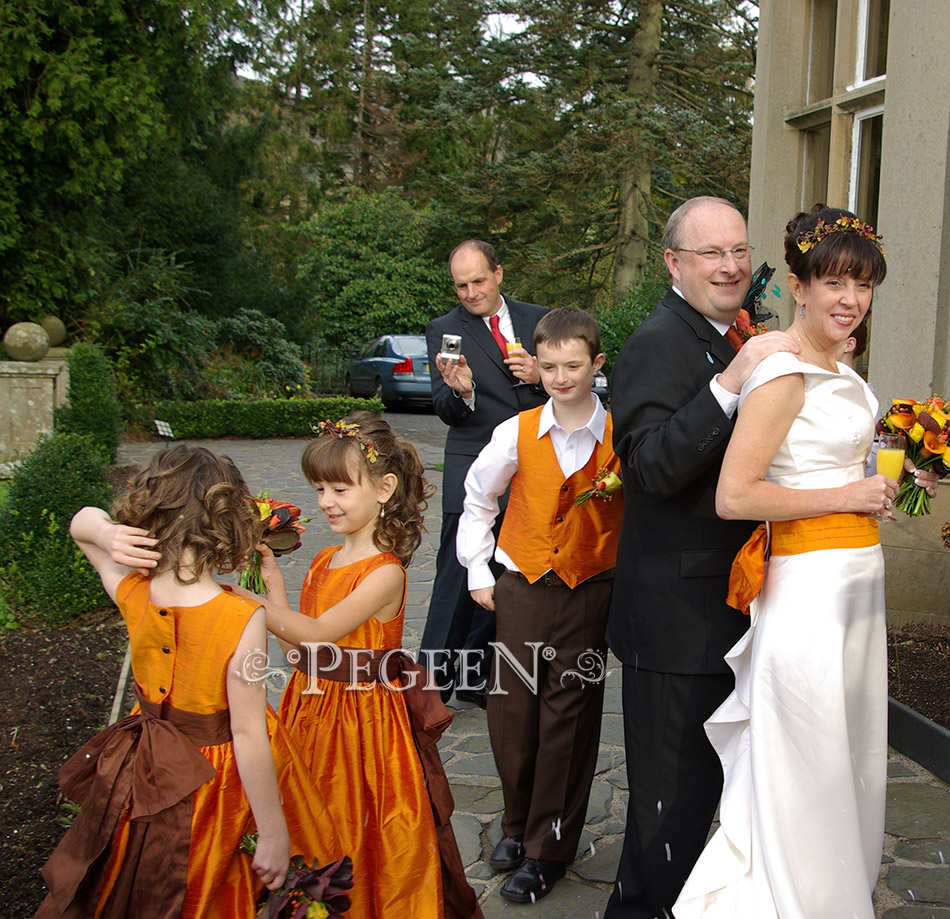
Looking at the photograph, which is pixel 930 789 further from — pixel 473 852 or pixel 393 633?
pixel 393 633

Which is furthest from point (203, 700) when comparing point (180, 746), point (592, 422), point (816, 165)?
point (816, 165)

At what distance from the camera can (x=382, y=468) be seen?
10.3ft

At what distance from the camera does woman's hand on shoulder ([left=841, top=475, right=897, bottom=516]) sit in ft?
7.93

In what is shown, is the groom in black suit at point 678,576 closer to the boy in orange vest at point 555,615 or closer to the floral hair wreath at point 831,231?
the floral hair wreath at point 831,231

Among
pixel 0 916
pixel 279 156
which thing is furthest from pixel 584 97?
pixel 0 916

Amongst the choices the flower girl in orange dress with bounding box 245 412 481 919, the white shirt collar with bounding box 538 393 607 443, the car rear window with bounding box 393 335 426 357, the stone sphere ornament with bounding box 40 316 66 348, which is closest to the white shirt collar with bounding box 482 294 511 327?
the white shirt collar with bounding box 538 393 607 443

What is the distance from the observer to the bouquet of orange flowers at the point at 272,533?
291 centimetres

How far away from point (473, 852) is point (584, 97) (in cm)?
2048

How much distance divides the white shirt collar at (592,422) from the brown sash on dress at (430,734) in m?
0.98

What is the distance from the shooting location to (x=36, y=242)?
1514 cm

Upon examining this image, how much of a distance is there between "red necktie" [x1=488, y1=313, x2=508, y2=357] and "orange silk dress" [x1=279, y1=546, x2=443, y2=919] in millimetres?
2119

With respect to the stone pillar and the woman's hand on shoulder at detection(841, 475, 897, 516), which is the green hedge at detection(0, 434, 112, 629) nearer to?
the woman's hand on shoulder at detection(841, 475, 897, 516)

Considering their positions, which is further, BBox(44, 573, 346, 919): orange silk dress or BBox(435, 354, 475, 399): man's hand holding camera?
BBox(435, 354, 475, 399): man's hand holding camera

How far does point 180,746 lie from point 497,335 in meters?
3.07
